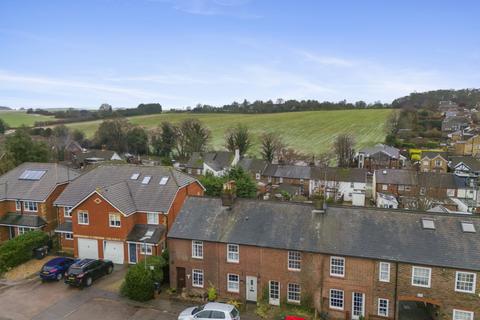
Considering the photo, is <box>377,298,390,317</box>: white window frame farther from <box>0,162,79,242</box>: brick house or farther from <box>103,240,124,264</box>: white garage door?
<box>0,162,79,242</box>: brick house

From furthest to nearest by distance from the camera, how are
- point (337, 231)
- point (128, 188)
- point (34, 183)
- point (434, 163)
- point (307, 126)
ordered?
point (307, 126) → point (434, 163) → point (34, 183) → point (128, 188) → point (337, 231)

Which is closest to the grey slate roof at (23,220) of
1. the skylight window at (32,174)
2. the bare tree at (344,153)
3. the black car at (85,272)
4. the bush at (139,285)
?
the skylight window at (32,174)

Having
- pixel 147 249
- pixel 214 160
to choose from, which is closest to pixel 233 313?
pixel 147 249

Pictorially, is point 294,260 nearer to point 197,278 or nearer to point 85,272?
point 197,278

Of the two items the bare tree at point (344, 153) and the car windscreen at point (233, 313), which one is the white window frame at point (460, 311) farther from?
the bare tree at point (344, 153)

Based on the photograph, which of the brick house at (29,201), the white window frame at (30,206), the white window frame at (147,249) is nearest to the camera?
the white window frame at (147,249)

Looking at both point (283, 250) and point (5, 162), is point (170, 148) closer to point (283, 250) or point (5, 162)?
point (5, 162)
